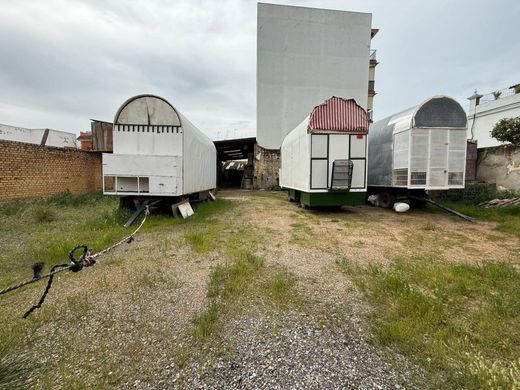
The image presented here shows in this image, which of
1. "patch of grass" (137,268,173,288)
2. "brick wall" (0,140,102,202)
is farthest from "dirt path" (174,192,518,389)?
"brick wall" (0,140,102,202)

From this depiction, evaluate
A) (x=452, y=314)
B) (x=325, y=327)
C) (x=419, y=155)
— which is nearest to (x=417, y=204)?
(x=419, y=155)

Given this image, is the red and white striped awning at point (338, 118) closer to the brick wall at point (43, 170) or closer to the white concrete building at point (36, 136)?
the brick wall at point (43, 170)

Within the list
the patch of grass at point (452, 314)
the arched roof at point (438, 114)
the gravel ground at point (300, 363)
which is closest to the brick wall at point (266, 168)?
the arched roof at point (438, 114)

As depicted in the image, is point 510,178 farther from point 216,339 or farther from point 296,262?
point 216,339

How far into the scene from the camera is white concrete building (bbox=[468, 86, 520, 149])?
592 inches

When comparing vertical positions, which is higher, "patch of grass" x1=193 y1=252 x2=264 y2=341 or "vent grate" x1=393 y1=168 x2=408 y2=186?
"vent grate" x1=393 y1=168 x2=408 y2=186

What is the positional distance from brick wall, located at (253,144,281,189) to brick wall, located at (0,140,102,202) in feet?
33.3

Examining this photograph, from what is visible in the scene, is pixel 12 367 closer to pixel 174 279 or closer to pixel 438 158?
pixel 174 279

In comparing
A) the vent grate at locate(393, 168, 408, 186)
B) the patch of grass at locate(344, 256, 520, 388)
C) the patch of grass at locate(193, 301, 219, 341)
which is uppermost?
the vent grate at locate(393, 168, 408, 186)

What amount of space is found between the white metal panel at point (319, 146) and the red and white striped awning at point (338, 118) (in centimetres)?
18

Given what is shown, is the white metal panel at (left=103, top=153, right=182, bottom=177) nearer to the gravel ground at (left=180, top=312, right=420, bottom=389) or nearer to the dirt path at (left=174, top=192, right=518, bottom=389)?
the dirt path at (left=174, top=192, right=518, bottom=389)

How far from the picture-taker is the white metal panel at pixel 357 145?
7590 millimetres

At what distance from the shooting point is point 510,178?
29.8 feet

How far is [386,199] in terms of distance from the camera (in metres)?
9.38
